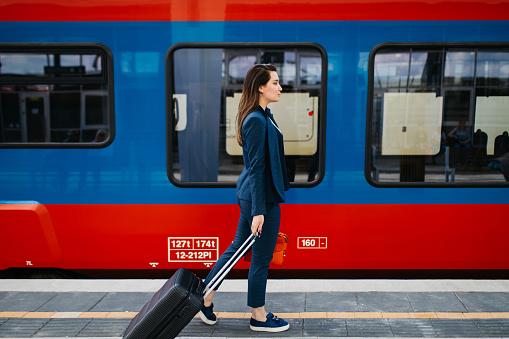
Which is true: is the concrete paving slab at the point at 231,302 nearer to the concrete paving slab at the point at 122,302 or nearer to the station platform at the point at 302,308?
the station platform at the point at 302,308

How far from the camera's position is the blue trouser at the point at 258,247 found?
118 inches

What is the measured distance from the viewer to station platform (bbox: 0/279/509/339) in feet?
9.91

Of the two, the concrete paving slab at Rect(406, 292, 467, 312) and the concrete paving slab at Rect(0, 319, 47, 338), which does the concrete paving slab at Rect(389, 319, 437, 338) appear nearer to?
the concrete paving slab at Rect(406, 292, 467, 312)

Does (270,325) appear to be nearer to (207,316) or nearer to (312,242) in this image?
(207,316)

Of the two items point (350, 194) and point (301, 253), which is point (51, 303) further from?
point (350, 194)

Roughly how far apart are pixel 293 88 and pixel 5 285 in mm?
2902

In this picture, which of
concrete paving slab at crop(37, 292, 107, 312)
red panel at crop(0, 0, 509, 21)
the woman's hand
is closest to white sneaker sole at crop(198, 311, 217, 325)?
the woman's hand

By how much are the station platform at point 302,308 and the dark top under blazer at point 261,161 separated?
36.1 inches

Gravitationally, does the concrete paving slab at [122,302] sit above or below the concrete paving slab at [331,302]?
below

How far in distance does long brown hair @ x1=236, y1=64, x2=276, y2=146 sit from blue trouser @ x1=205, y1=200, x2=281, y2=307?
1.81ft

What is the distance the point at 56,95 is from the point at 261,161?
2101mm

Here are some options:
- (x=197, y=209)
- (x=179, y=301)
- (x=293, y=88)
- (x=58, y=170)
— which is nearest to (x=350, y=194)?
(x=293, y=88)

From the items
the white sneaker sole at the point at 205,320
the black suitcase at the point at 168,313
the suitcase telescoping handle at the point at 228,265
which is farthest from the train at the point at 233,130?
the black suitcase at the point at 168,313

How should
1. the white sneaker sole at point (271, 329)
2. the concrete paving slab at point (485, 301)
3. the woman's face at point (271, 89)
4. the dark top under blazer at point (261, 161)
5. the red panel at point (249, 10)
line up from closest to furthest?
the dark top under blazer at point (261, 161) < the woman's face at point (271, 89) < the white sneaker sole at point (271, 329) < the concrete paving slab at point (485, 301) < the red panel at point (249, 10)
